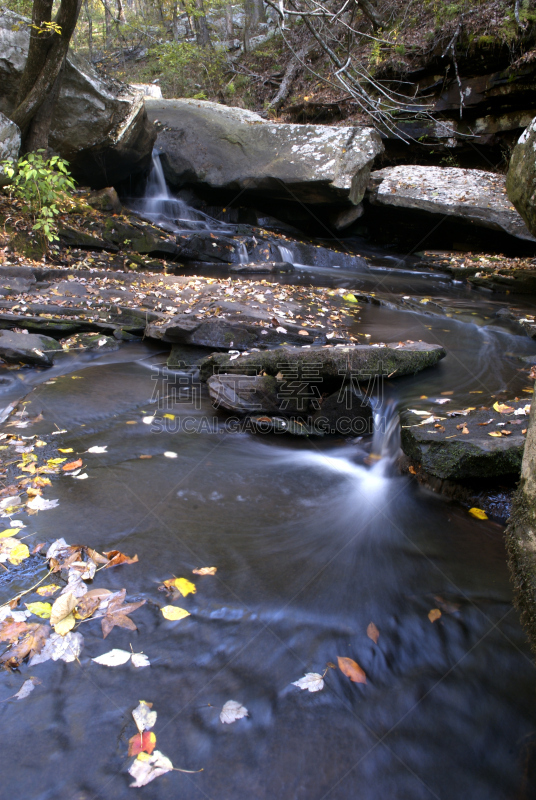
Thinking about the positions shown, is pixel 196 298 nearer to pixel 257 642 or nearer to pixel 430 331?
pixel 430 331

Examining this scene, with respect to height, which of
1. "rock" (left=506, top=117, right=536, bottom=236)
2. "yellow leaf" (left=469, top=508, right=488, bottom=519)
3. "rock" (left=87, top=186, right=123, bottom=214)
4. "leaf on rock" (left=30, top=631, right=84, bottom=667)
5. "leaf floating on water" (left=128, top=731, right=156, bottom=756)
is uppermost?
"rock" (left=506, top=117, right=536, bottom=236)

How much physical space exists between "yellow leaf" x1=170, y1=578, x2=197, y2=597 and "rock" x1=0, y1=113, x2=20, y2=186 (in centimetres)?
893

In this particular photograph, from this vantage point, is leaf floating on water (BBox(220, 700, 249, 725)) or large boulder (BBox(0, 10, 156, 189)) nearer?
leaf floating on water (BBox(220, 700, 249, 725))

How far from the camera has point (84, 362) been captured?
6.23 metres

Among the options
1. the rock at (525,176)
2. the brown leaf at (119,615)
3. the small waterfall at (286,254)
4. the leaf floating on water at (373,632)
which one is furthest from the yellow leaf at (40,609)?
the small waterfall at (286,254)

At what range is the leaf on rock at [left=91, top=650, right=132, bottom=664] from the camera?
2.16 m

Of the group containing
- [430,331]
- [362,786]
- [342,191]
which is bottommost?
[362,786]

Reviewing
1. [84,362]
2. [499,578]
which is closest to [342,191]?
[84,362]

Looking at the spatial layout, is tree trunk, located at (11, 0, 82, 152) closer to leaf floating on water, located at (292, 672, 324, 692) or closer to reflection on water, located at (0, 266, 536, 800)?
reflection on water, located at (0, 266, 536, 800)

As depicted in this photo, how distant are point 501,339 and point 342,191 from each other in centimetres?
726

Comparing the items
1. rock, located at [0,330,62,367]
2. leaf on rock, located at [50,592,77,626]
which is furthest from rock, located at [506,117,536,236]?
leaf on rock, located at [50,592,77,626]

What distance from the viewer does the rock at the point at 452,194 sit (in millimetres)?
11805

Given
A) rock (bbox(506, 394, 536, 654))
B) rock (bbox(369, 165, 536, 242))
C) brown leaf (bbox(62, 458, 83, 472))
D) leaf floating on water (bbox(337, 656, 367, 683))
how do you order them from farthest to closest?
rock (bbox(369, 165, 536, 242))
brown leaf (bbox(62, 458, 83, 472))
leaf floating on water (bbox(337, 656, 367, 683))
rock (bbox(506, 394, 536, 654))

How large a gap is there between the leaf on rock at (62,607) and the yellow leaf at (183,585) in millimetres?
507
